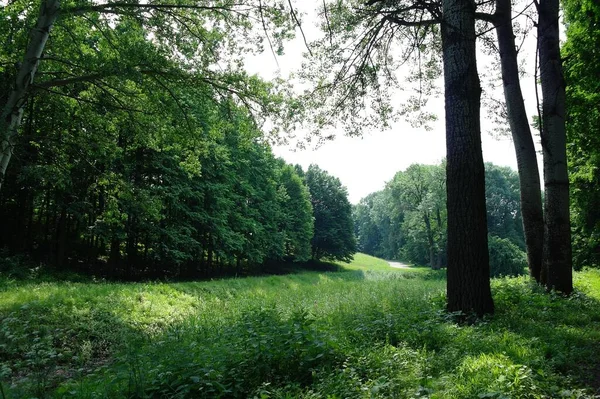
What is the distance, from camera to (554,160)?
8188mm

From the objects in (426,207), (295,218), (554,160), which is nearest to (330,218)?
(295,218)

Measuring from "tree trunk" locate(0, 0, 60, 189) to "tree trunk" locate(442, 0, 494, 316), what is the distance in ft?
27.4

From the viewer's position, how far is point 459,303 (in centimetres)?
603

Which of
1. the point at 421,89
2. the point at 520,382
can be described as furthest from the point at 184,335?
the point at 421,89

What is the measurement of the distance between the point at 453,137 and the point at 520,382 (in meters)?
4.13

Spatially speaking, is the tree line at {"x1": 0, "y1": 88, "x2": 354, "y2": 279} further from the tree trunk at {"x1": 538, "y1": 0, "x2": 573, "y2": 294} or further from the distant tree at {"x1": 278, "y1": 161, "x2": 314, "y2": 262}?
the tree trunk at {"x1": 538, "y1": 0, "x2": 573, "y2": 294}

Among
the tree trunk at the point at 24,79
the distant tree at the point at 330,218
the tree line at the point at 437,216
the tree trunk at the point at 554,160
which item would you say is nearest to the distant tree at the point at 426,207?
the tree line at the point at 437,216

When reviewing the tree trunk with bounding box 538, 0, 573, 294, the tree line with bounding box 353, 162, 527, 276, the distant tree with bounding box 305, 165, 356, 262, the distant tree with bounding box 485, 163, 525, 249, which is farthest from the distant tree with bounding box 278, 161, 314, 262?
the tree trunk with bounding box 538, 0, 573, 294

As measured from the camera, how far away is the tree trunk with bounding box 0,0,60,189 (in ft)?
25.3

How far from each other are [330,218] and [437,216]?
14.9 meters

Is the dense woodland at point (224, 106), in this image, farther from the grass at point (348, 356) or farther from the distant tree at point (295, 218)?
the distant tree at point (295, 218)

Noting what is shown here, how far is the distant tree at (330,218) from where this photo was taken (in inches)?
2085

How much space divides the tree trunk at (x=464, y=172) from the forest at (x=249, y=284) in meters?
0.03

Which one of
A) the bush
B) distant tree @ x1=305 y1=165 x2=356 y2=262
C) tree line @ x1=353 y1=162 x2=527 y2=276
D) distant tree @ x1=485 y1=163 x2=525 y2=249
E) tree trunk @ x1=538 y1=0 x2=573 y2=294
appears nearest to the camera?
tree trunk @ x1=538 y1=0 x2=573 y2=294
